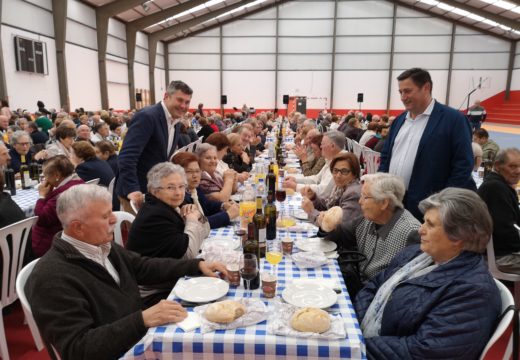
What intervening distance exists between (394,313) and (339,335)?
1.27 ft

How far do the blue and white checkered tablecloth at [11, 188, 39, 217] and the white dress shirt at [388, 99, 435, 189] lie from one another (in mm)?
3177

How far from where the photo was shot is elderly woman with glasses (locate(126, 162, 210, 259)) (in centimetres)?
207

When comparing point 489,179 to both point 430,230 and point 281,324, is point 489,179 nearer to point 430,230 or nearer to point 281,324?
point 430,230

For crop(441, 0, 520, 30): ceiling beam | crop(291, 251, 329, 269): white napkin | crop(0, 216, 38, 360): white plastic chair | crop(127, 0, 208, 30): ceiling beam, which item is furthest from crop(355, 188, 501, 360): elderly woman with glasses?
crop(441, 0, 520, 30): ceiling beam

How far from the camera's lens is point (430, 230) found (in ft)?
5.12

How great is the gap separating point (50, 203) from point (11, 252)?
0.42 meters

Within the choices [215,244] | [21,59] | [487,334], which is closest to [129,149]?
[215,244]

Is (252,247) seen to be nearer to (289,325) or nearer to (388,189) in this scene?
(289,325)

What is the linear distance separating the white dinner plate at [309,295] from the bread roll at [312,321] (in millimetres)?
129

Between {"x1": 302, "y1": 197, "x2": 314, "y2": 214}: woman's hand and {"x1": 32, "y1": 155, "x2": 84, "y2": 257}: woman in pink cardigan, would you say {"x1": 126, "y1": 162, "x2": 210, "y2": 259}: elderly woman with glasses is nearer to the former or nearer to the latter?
{"x1": 302, "y1": 197, "x2": 314, "y2": 214}: woman's hand

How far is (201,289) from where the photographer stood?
5.45 feet

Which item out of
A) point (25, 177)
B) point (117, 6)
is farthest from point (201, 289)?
point (117, 6)

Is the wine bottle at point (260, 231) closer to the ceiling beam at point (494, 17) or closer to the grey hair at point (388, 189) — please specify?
the grey hair at point (388, 189)

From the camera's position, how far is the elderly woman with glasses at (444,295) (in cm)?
132
